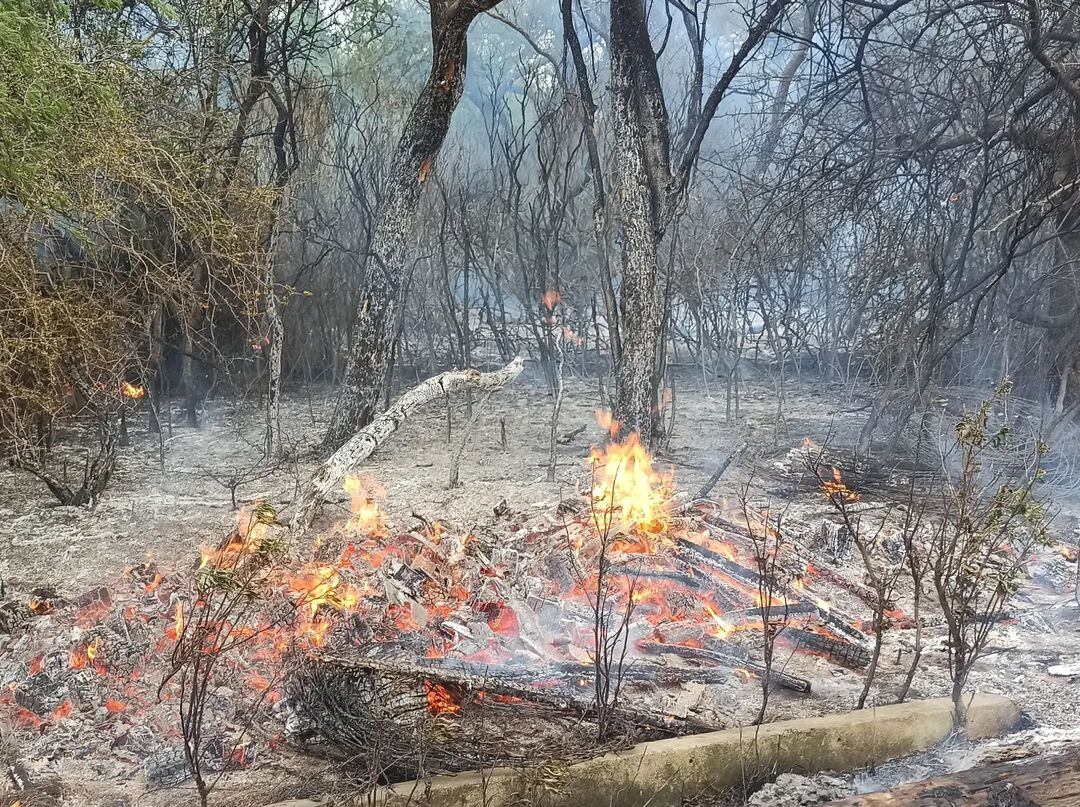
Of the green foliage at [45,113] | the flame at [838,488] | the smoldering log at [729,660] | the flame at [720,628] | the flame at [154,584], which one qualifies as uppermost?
the green foliage at [45,113]

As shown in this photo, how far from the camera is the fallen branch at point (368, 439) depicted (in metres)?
4.98

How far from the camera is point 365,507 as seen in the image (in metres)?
5.58

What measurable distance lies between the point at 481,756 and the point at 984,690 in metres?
2.47

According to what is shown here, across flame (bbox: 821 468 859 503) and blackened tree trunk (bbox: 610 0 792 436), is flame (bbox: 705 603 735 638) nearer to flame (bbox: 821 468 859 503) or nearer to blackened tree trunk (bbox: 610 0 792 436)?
flame (bbox: 821 468 859 503)

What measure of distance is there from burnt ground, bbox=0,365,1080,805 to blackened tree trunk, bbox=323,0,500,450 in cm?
58

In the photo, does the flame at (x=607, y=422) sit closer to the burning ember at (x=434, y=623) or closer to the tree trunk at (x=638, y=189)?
the tree trunk at (x=638, y=189)

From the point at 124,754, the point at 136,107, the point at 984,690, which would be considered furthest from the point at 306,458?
the point at 984,690

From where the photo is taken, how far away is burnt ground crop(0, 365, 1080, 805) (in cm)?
364

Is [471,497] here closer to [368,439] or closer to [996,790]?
[368,439]

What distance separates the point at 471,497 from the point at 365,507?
86 centimetres

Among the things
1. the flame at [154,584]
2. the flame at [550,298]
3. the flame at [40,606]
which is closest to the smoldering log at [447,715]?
the flame at [154,584]

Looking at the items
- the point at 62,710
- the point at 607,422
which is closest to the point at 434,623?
the point at 62,710

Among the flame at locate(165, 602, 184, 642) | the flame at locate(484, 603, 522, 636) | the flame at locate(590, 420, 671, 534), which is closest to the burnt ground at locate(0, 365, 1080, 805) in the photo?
the flame at locate(590, 420, 671, 534)

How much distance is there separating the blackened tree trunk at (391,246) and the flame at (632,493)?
228cm
